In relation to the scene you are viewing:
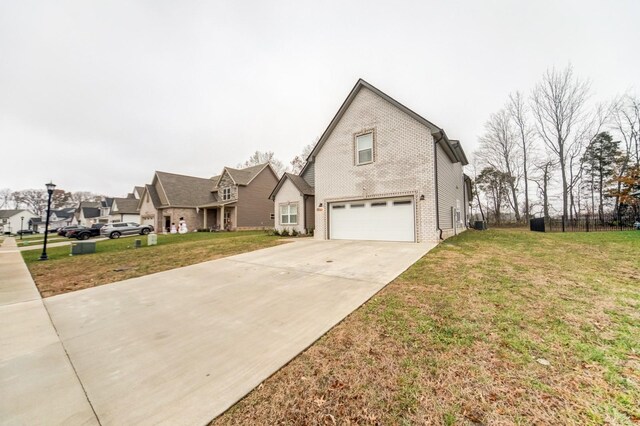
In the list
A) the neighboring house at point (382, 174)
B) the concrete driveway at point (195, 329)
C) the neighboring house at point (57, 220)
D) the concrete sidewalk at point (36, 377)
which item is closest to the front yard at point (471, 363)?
the concrete driveway at point (195, 329)

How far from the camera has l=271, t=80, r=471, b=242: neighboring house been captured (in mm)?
11195

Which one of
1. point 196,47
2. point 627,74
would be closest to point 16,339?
point 196,47

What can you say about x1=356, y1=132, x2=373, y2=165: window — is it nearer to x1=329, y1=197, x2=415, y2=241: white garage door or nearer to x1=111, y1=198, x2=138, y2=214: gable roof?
x1=329, y1=197, x2=415, y2=241: white garage door

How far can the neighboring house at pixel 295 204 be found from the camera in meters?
17.0

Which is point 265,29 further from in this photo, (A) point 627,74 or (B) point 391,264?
(A) point 627,74

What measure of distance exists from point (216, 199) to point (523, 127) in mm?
38630

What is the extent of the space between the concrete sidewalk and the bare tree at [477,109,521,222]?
3793 cm

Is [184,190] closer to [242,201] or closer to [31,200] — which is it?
[242,201]

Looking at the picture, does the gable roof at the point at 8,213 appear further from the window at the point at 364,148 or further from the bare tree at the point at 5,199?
the window at the point at 364,148

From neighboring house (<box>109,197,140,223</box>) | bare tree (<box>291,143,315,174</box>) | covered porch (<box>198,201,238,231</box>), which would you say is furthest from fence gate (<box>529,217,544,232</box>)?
neighboring house (<box>109,197,140,223</box>)

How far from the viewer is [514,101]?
27109 mm

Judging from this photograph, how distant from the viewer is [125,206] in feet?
119

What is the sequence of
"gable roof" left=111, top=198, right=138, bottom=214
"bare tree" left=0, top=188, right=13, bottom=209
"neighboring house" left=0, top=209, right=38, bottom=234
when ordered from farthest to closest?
"bare tree" left=0, top=188, right=13, bottom=209, "neighboring house" left=0, top=209, right=38, bottom=234, "gable roof" left=111, top=198, right=138, bottom=214

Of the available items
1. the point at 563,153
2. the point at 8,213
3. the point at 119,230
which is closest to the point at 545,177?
the point at 563,153
